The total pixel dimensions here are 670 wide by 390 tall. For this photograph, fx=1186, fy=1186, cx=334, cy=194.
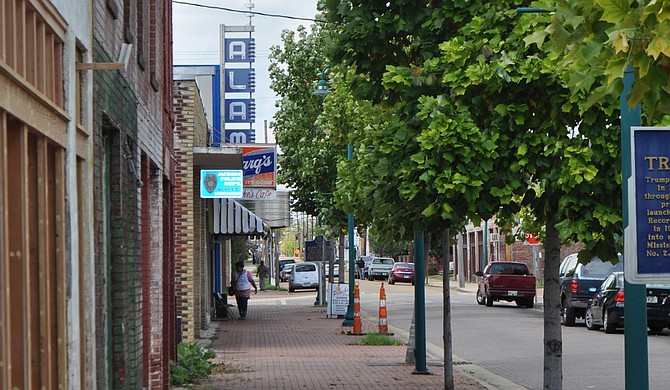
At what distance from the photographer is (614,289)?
1045 inches

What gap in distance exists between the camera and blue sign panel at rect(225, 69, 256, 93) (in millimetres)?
49656

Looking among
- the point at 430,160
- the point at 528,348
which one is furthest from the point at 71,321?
the point at 528,348

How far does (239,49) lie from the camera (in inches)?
2020

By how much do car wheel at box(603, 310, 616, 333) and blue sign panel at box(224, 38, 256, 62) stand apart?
2660 centimetres

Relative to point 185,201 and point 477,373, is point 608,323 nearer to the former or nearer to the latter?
point 477,373

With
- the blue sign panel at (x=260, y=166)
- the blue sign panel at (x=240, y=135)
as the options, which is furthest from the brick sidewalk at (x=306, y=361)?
the blue sign panel at (x=240, y=135)

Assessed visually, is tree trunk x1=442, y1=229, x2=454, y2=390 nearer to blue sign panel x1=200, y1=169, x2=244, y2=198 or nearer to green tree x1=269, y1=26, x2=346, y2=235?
blue sign panel x1=200, y1=169, x2=244, y2=198

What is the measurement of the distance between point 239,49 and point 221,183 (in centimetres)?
2652

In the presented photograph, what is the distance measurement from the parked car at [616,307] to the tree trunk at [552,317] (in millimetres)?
12164

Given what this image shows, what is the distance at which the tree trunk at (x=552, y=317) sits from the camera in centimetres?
1193

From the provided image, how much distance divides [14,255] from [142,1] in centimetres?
684

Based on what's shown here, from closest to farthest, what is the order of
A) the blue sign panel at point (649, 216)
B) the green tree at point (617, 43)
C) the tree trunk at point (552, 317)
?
the green tree at point (617, 43), the blue sign panel at point (649, 216), the tree trunk at point (552, 317)

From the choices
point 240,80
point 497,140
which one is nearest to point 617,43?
point 497,140

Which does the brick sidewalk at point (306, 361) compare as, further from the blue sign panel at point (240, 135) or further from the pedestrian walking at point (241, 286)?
the blue sign panel at point (240, 135)
